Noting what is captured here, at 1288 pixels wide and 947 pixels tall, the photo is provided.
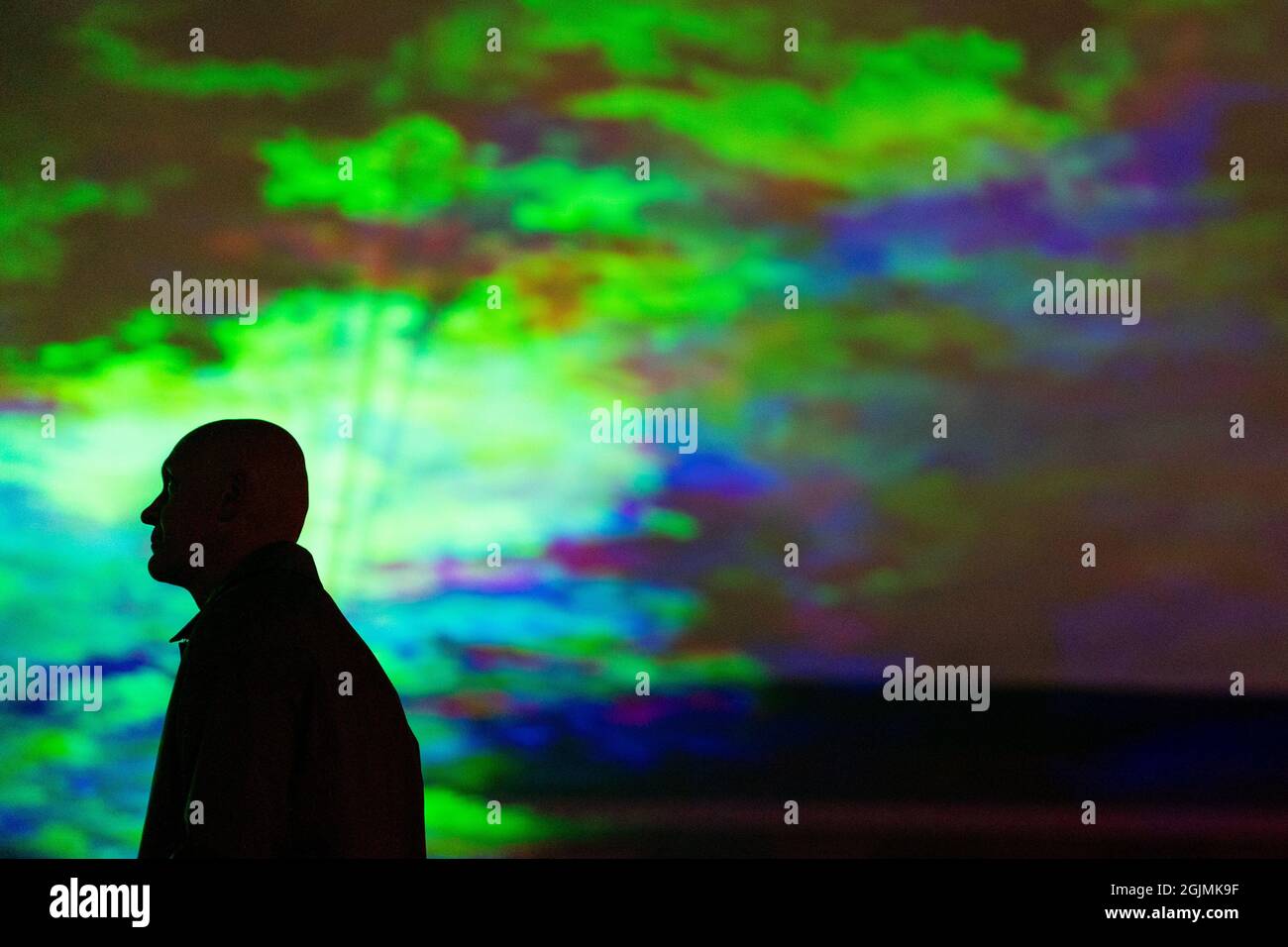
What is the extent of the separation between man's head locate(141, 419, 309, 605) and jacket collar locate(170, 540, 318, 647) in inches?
2.4

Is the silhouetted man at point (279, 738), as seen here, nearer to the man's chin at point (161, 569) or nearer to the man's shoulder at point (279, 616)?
the man's shoulder at point (279, 616)

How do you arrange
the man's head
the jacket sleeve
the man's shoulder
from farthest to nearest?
the man's head → the man's shoulder → the jacket sleeve

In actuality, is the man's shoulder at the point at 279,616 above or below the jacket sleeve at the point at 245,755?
above

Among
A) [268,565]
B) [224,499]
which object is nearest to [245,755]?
[268,565]

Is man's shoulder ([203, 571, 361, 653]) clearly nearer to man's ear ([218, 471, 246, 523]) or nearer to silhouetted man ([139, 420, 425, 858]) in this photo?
silhouetted man ([139, 420, 425, 858])

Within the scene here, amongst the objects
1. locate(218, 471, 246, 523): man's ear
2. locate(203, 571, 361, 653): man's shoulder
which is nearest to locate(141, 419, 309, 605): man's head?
locate(218, 471, 246, 523): man's ear

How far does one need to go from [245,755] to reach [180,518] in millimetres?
481

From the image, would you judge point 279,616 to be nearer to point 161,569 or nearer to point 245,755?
point 245,755

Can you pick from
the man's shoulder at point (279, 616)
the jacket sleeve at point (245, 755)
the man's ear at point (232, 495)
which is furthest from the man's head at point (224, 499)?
the jacket sleeve at point (245, 755)

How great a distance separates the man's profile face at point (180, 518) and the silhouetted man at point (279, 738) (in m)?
0.13

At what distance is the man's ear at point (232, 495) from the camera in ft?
6.84

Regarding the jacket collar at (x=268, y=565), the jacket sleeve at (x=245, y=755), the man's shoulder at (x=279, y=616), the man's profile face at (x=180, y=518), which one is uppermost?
the man's profile face at (x=180, y=518)

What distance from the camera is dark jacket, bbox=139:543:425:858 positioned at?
178 centimetres
